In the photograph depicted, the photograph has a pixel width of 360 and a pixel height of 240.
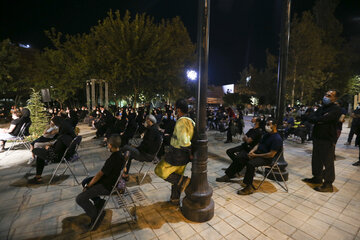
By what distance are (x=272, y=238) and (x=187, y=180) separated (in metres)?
1.40

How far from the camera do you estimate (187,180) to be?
10.1 feet

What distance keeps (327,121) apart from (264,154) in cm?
138

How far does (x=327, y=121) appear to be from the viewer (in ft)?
11.9

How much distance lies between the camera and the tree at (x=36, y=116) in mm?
8023

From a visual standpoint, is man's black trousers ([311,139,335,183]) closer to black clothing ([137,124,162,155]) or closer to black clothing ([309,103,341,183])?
black clothing ([309,103,341,183])

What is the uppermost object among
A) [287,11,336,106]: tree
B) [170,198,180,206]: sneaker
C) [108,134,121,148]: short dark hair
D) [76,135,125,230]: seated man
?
[287,11,336,106]: tree

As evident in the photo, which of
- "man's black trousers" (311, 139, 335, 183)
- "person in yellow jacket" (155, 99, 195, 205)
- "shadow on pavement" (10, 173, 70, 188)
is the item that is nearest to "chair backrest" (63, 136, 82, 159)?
"shadow on pavement" (10, 173, 70, 188)

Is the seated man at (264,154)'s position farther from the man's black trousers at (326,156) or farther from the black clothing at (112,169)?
the black clothing at (112,169)

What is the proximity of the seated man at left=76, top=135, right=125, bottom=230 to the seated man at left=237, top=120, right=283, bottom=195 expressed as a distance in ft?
8.12

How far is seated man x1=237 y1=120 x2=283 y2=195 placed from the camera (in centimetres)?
370

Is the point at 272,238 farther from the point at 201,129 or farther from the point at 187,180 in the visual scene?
the point at 201,129

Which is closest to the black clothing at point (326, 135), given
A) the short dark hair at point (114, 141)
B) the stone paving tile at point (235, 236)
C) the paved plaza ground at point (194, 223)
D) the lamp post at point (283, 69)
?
the paved plaza ground at point (194, 223)

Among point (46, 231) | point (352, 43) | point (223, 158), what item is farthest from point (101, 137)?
point (352, 43)

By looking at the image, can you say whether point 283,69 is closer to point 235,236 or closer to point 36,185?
point 235,236
